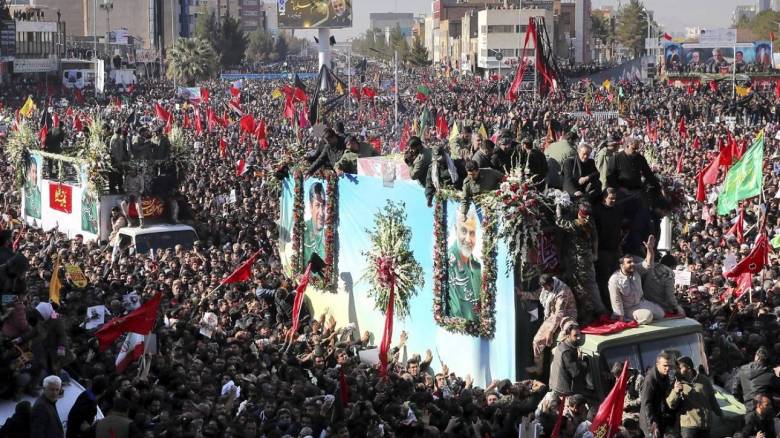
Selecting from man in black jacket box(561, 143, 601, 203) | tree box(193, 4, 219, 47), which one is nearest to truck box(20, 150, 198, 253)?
man in black jacket box(561, 143, 601, 203)

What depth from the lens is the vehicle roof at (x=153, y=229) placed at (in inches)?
915

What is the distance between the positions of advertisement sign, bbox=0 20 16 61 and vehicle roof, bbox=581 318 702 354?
3394 inches

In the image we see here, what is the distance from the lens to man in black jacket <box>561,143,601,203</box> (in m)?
14.4

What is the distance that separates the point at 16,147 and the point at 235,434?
19165mm

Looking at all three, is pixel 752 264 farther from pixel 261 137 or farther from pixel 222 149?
pixel 222 149

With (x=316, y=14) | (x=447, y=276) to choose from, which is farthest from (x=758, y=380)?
(x=316, y=14)

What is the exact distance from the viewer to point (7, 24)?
94.3m

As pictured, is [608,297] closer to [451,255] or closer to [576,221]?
[576,221]

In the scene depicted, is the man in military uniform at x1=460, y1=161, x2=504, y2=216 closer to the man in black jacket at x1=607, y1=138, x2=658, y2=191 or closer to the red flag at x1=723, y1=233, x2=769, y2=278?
the man in black jacket at x1=607, y1=138, x2=658, y2=191

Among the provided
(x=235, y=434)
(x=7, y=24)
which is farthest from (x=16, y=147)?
(x=7, y=24)

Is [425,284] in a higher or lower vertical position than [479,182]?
lower

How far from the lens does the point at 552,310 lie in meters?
13.6

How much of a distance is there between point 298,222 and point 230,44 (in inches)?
4568

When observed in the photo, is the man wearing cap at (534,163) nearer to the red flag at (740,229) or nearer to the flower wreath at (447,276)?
the flower wreath at (447,276)
